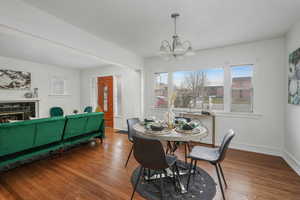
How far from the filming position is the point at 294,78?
2414 mm

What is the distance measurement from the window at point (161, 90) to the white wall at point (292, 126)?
2.82 metres

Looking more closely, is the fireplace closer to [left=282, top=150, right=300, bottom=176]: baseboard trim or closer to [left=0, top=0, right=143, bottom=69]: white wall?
[left=0, top=0, right=143, bottom=69]: white wall

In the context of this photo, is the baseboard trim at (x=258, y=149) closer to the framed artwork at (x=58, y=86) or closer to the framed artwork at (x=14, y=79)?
the framed artwork at (x=58, y=86)

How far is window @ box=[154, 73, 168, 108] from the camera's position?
4465 millimetres

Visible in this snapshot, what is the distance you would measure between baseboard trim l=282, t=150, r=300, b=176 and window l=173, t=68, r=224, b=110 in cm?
151

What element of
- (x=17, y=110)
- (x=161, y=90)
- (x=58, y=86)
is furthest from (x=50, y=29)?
(x=58, y=86)

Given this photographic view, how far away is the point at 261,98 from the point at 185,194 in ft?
9.35

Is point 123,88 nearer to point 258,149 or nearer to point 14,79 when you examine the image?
point 14,79

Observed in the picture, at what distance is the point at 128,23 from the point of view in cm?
248

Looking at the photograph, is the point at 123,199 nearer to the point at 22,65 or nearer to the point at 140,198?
the point at 140,198

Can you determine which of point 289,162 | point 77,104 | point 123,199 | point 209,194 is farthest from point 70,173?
point 77,104

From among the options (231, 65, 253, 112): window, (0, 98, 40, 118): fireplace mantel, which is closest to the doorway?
(0, 98, 40, 118): fireplace mantel

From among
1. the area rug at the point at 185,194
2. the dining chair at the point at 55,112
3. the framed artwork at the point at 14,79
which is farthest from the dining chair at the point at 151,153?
the framed artwork at the point at 14,79

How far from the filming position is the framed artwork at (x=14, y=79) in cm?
436
